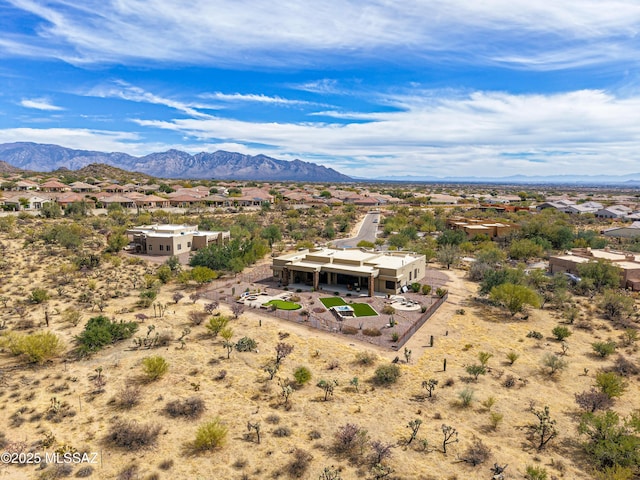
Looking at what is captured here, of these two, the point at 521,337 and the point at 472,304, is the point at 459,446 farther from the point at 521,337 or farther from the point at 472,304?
the point at 472,304

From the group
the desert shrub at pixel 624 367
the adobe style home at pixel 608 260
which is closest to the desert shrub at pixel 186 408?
the desert shrub at pixel 624 367

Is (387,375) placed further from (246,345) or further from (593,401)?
(593,401)

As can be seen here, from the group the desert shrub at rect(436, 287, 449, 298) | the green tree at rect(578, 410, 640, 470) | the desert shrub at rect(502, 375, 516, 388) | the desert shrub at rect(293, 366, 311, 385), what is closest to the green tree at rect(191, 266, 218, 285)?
the desert shrub at rect(293, 366, 311, 385)

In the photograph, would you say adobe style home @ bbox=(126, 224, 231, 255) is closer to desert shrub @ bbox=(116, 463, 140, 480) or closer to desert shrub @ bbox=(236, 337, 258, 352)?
desert shrub @ bbox=(236, 337, 258, 352)

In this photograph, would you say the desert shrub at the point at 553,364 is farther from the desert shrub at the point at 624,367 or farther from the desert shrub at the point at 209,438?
the desert shrub at the point at 209,438

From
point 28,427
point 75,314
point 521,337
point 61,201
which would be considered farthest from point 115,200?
point 521,337
